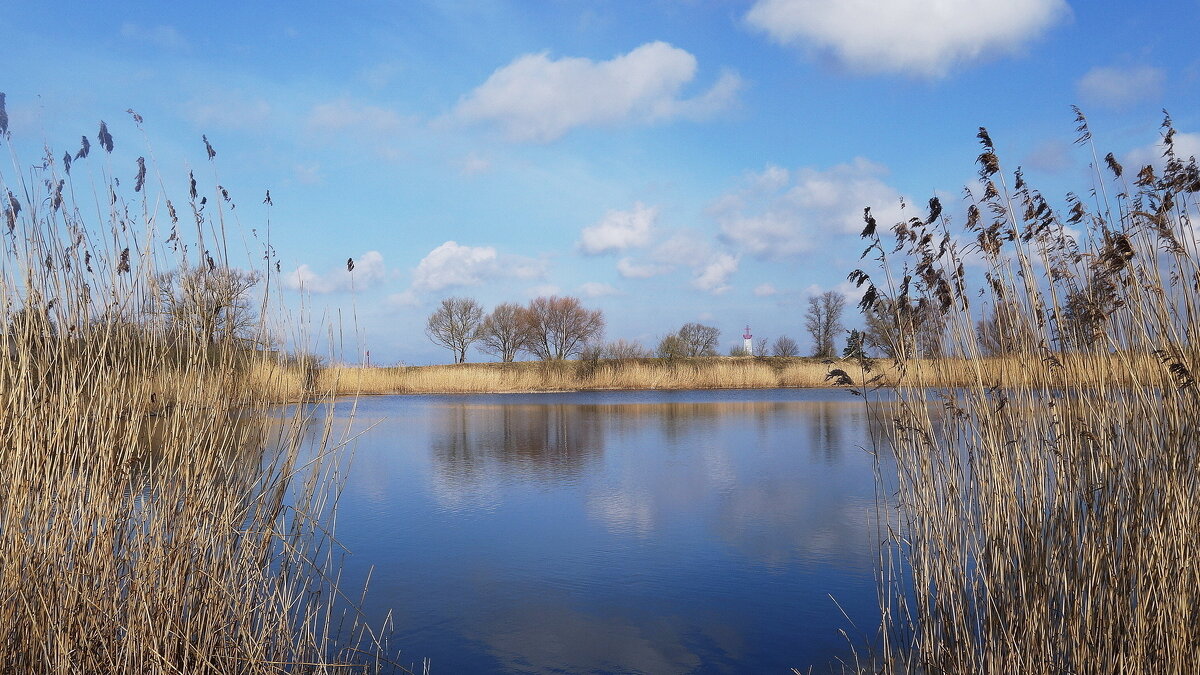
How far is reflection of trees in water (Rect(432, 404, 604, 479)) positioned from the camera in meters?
8.88

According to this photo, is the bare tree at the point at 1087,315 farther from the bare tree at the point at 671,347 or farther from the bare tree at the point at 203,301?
the bare tree at the point at 671,347

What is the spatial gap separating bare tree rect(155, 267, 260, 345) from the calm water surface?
27.5 inches

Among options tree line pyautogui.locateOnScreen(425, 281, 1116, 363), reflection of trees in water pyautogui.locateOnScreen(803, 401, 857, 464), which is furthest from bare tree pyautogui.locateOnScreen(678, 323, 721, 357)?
reflection of trees in water pyautogui.locateOnScreen(803, 401, 857, 464)

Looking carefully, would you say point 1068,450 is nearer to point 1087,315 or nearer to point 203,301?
point 1087,315

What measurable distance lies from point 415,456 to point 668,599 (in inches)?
241

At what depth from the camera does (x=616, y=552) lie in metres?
5.19

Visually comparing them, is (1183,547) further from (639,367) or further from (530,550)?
(639,367)

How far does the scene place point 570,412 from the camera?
1708 cm

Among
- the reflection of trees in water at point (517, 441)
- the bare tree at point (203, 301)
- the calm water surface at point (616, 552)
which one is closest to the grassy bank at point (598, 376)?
the reflection of trees in water at point (517, 441)

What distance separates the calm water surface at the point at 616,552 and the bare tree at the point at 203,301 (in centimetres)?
70

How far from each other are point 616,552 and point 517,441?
6.28 m

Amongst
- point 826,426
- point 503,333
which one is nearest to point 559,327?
point 503,333

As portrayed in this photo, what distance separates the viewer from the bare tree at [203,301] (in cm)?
290

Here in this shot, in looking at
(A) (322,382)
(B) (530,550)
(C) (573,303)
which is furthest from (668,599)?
(C) (573,303)
